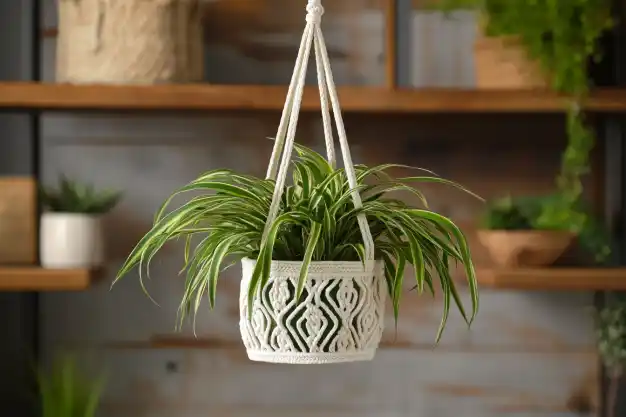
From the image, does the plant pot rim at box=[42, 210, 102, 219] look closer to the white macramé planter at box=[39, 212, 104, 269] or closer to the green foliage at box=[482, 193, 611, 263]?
the white macramé planter at box=[39, 212, 104, 269]

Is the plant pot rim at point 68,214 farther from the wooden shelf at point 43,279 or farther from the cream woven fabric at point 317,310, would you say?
the cream woven fabric at point 317,310

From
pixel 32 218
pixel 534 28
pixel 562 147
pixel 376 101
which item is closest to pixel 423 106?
pixel 376 101

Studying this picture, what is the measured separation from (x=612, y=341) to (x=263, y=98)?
2.57ft

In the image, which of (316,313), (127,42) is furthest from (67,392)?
(316,313)

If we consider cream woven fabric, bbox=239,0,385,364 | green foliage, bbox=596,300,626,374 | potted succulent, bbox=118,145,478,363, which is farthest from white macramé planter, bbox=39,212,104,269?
green foliage, bbox=596,300,626,374

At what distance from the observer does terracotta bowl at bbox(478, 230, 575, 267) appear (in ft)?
5.38

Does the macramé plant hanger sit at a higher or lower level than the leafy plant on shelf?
higher

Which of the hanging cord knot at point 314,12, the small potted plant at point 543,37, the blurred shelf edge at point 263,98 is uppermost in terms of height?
the small potted plant at point 543,37

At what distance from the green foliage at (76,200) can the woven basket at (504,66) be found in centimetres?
71

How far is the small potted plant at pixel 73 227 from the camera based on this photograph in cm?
163

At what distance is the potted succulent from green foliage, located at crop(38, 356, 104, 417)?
660mm

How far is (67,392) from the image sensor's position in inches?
66.6

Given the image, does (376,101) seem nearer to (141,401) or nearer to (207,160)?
(207,160)

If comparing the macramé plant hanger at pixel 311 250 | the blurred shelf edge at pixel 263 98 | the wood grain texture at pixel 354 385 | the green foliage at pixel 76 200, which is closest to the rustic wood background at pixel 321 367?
the wood grain texture at pixel 354 385
